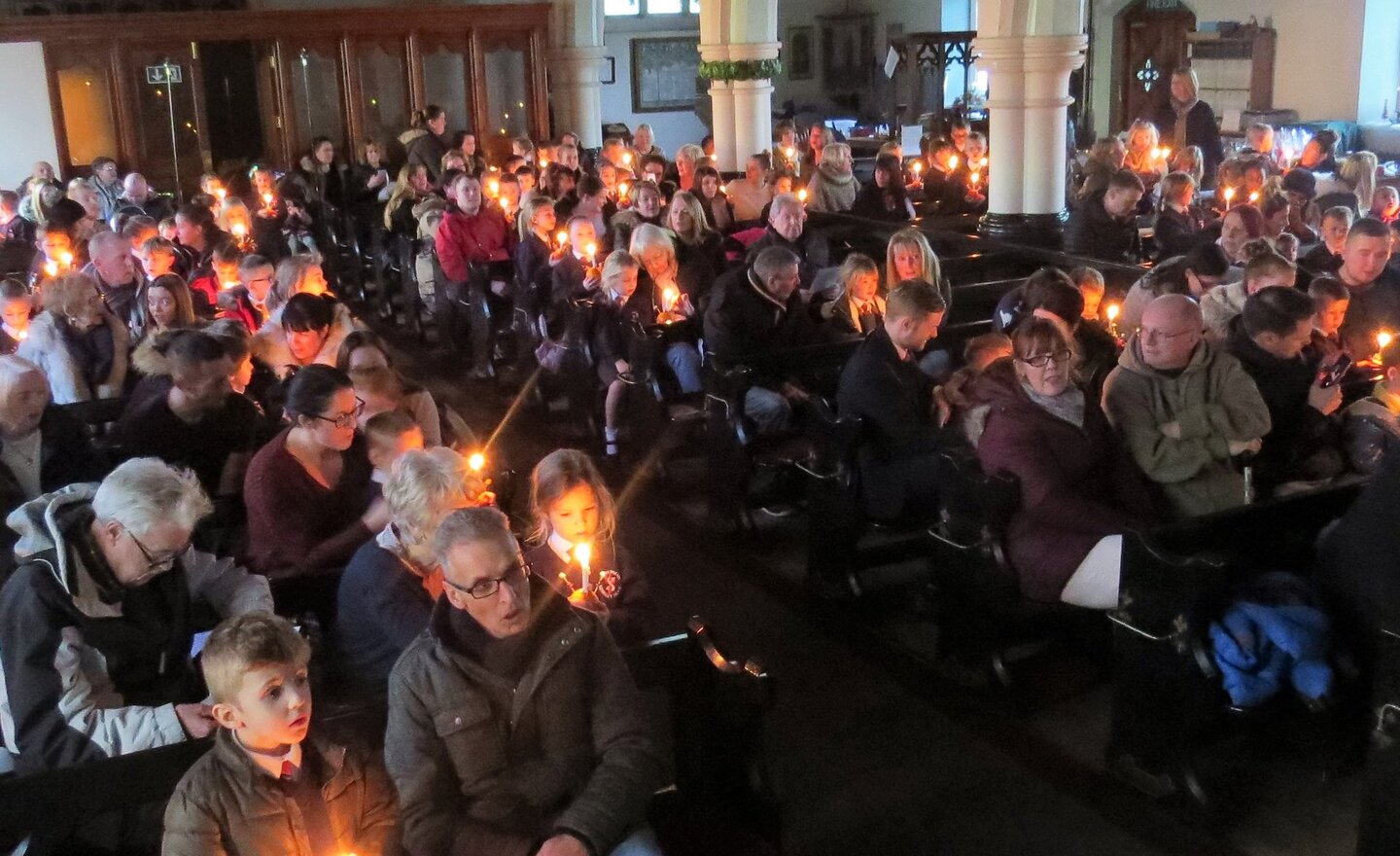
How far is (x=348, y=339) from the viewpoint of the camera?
15.7ft

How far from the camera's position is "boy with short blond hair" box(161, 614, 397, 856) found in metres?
2.49

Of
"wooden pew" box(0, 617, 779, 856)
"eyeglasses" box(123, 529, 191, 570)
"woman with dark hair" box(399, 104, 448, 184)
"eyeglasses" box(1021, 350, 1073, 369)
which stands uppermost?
"woman with dark hair" box(399, 104, 448, 184)

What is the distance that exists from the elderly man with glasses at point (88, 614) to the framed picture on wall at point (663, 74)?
1847 cm

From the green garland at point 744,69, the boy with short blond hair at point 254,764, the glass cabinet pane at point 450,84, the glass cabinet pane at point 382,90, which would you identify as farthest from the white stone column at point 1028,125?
the glass cabinet pane at point 382,90

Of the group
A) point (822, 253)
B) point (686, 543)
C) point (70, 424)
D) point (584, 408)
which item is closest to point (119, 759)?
point (70, 424)

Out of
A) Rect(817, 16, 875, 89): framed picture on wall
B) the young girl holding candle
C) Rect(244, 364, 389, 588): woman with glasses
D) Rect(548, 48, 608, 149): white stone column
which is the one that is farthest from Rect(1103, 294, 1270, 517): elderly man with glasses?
Rect(817, 16, 875, 89): framed picture on wall

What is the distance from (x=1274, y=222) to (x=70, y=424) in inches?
241

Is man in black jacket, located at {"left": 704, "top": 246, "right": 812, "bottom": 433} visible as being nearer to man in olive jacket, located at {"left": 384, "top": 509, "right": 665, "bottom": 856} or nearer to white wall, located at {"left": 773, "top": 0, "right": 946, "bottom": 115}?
man in olive jacket, located at {"left": 384, "top": 509, "right": 665, "bottom": 856}

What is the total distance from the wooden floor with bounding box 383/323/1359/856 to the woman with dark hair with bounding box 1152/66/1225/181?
7.45 m

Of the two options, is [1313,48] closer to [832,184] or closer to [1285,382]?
[832,184]

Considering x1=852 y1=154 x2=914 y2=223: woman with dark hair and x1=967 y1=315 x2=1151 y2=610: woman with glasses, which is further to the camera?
x1=852 y1=154 x2=914 y2=223: woman with dark hair

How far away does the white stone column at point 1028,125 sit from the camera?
949 centimetres

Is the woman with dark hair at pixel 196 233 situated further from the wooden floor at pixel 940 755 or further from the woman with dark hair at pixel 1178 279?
the woman with dark hair at pixel 1178 279

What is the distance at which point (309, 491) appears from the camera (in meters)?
4.00
